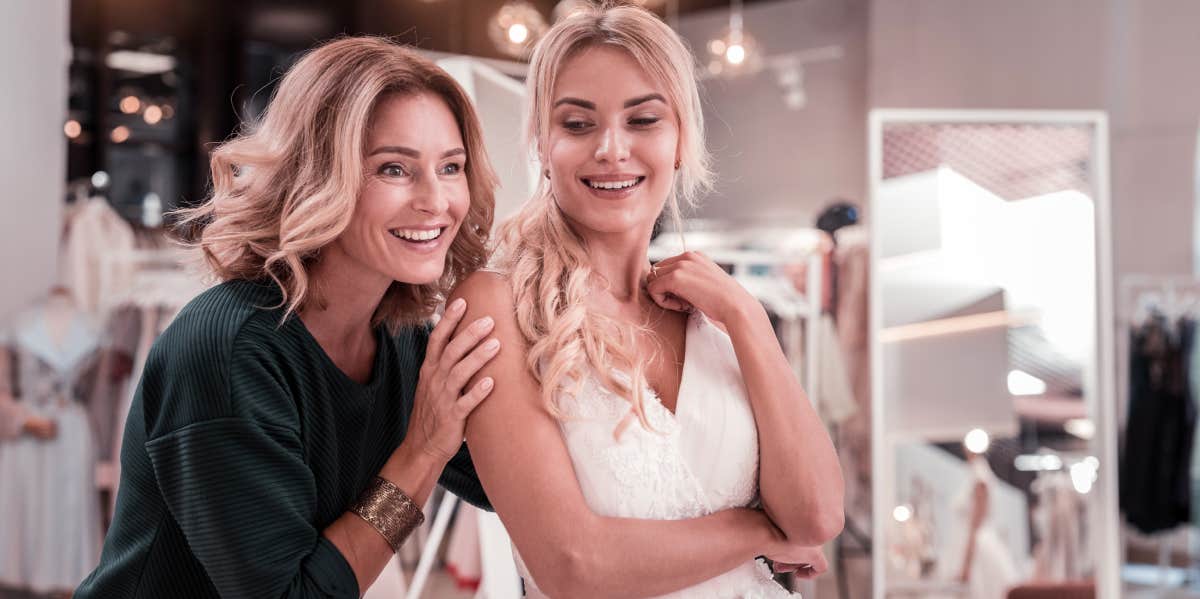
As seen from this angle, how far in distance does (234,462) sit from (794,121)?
23.0 feet

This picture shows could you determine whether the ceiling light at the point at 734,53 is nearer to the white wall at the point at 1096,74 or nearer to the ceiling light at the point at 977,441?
the white wall at the point at 1096,74

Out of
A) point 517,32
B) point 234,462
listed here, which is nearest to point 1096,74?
point 517,32

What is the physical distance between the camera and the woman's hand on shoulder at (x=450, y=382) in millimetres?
1514

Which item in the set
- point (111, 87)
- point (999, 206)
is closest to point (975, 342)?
point (999, 206)

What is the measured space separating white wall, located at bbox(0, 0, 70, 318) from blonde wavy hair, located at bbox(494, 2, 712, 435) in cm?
358

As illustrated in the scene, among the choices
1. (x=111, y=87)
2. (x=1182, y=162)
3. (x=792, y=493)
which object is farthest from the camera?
(x=111, y=87)

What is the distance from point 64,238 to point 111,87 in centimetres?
210

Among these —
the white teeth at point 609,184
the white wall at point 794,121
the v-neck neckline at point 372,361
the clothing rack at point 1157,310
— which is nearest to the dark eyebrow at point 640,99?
the white teeth at point 609,184

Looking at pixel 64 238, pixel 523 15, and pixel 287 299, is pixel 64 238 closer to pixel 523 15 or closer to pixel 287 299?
pixel 523 15

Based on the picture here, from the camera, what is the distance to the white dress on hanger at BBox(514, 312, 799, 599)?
155 centimetres

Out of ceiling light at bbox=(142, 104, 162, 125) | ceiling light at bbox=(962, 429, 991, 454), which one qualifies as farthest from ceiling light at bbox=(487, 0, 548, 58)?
ceiling light at bbox=(962, 429, 991, 454)

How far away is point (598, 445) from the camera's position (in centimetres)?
156

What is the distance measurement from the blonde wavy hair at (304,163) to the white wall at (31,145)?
131 inches

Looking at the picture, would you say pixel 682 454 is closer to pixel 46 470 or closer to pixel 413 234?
pixel 413 234
